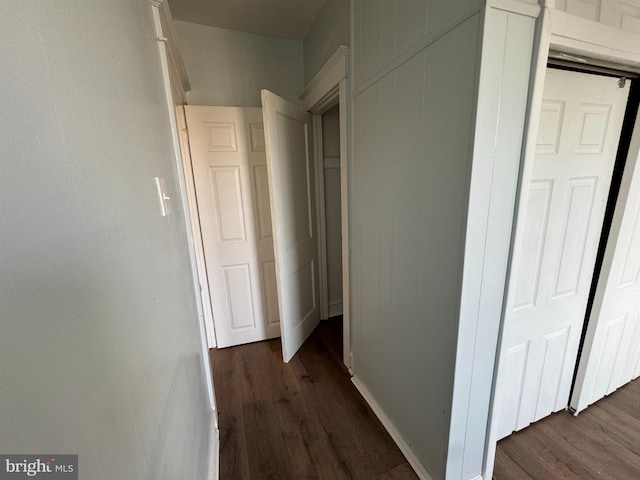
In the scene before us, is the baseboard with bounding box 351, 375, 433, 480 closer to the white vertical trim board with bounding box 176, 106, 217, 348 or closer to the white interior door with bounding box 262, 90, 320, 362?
the white interior door with bounding box 262, 90, 320, 362

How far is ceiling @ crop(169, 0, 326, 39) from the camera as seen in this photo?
1.80m

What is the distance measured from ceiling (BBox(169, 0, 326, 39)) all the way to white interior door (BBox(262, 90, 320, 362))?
25.8 inches

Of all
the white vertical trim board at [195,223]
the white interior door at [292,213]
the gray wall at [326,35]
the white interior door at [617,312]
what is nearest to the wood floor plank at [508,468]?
the white interior door at [617,312]

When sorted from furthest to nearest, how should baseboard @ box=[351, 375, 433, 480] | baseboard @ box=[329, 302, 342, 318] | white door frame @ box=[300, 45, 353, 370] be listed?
baseboard @ box=[329, 302, 342, 318] → white door frame @ box=[300, 45, 353, 370] → baseboard @ box=[351, 375, 433, 480]

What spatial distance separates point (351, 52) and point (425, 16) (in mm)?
581

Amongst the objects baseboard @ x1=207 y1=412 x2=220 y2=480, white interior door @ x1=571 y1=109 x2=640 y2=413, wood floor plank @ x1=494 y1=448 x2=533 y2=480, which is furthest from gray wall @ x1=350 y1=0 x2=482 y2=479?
white interior door @ x1=571 y1=109 x2=640 y2=413

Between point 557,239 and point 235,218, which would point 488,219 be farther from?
point 235,218

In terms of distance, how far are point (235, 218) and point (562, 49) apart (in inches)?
79.2

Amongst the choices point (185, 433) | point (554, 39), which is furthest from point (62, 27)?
point (554, 39)

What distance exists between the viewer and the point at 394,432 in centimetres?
143

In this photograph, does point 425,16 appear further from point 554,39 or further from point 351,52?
point 351,52

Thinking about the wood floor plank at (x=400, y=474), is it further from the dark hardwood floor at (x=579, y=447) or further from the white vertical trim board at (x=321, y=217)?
the white vertical trim board at (x=321, y=217)

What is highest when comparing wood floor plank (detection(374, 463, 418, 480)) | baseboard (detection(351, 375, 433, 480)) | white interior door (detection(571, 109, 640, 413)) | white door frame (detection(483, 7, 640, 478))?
white door frame (detection(483, 7, 640, 478))

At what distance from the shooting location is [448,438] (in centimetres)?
106
